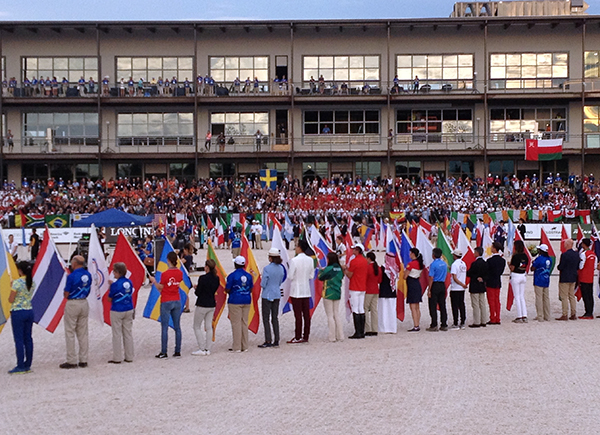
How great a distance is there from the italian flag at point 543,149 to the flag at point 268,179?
50.9ft

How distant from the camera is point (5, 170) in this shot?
171ft

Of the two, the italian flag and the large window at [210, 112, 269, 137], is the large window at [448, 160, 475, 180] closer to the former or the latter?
the italian flag

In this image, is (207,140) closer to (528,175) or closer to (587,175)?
(528,175)

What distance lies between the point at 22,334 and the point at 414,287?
6.74 metres

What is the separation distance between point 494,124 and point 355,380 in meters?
44.4

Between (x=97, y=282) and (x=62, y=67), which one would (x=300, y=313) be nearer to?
(x=97, y=282)

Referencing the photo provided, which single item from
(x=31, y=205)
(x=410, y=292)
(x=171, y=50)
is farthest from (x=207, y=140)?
(x=410, y=292)

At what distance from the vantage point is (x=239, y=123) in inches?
2069

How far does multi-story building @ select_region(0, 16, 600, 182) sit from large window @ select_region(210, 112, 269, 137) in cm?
7

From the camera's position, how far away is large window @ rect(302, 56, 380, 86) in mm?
52250

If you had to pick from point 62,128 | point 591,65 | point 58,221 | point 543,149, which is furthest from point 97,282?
point 591,65

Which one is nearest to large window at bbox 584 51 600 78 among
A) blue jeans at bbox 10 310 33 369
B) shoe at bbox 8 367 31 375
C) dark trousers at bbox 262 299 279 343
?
dark trousers at bbox 262 299 279 343

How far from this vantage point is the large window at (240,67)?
5225 centimetres

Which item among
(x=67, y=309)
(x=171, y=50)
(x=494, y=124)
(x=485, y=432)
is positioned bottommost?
(x=485, y=432)
